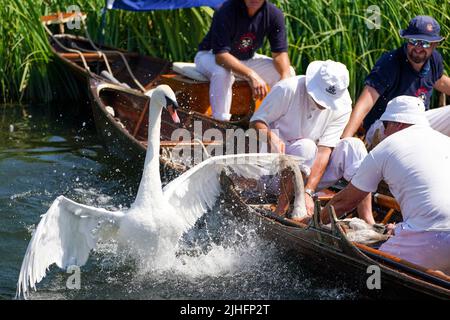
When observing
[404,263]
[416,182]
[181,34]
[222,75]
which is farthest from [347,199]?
[181,34]

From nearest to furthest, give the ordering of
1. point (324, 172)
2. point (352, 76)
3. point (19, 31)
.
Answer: point (324, 172), point (352, 76), point (19, 31)

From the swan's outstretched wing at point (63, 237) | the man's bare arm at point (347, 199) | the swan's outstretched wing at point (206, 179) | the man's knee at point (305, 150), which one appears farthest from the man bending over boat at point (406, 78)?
the swan's outstretched wing at point (63, 237)

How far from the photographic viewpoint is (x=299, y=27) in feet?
34.7

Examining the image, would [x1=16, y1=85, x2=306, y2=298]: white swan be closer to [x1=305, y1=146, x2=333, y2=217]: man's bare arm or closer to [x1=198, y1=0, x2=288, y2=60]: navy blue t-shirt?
[x1=305, y1=146, x2=333, y2=217]: man's bare arm

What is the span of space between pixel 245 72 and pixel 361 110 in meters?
1.39

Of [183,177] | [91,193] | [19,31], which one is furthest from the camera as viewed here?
[19,31]

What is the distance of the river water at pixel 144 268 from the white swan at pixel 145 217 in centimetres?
23

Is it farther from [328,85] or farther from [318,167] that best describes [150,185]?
[328,85]

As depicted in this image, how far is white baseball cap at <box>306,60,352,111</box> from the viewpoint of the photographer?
22.8ft

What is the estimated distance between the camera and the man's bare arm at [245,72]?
864cm

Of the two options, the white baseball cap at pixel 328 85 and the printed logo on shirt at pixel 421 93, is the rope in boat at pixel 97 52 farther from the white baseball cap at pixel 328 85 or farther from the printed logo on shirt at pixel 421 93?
the white baseball cap at pixel 328 85
